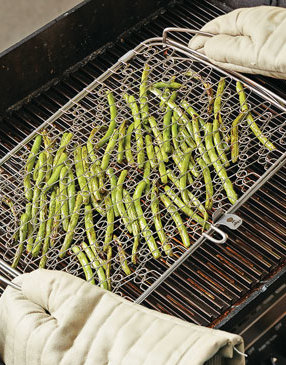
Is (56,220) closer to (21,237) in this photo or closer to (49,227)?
(49,227)

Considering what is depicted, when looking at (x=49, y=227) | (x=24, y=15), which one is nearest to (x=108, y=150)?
(x=49, y=227)

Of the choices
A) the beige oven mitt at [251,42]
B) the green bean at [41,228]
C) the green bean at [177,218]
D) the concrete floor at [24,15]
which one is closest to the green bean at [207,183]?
the green bean at [177,218]

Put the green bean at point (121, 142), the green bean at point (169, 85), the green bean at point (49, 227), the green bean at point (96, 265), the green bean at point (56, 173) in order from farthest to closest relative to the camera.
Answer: the green bean at point (169, 85)
the green bean at point (121, 142)
the green bean at point (56, 173)
the green bean at point (49, 227)
the green bean at point (96, 265)

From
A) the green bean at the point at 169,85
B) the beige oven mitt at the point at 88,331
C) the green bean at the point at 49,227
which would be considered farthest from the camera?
the green bean at the point at 169,85

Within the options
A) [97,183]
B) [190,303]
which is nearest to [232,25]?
[97,183]

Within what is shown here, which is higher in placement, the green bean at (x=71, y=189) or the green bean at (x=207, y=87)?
the green bean at (x=207, y=87)

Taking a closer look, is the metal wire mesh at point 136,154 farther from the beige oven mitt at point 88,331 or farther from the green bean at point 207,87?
the beige oven mitt at point 88,331

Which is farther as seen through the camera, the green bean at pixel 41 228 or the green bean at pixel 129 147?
the green bean at pixel 129 147
